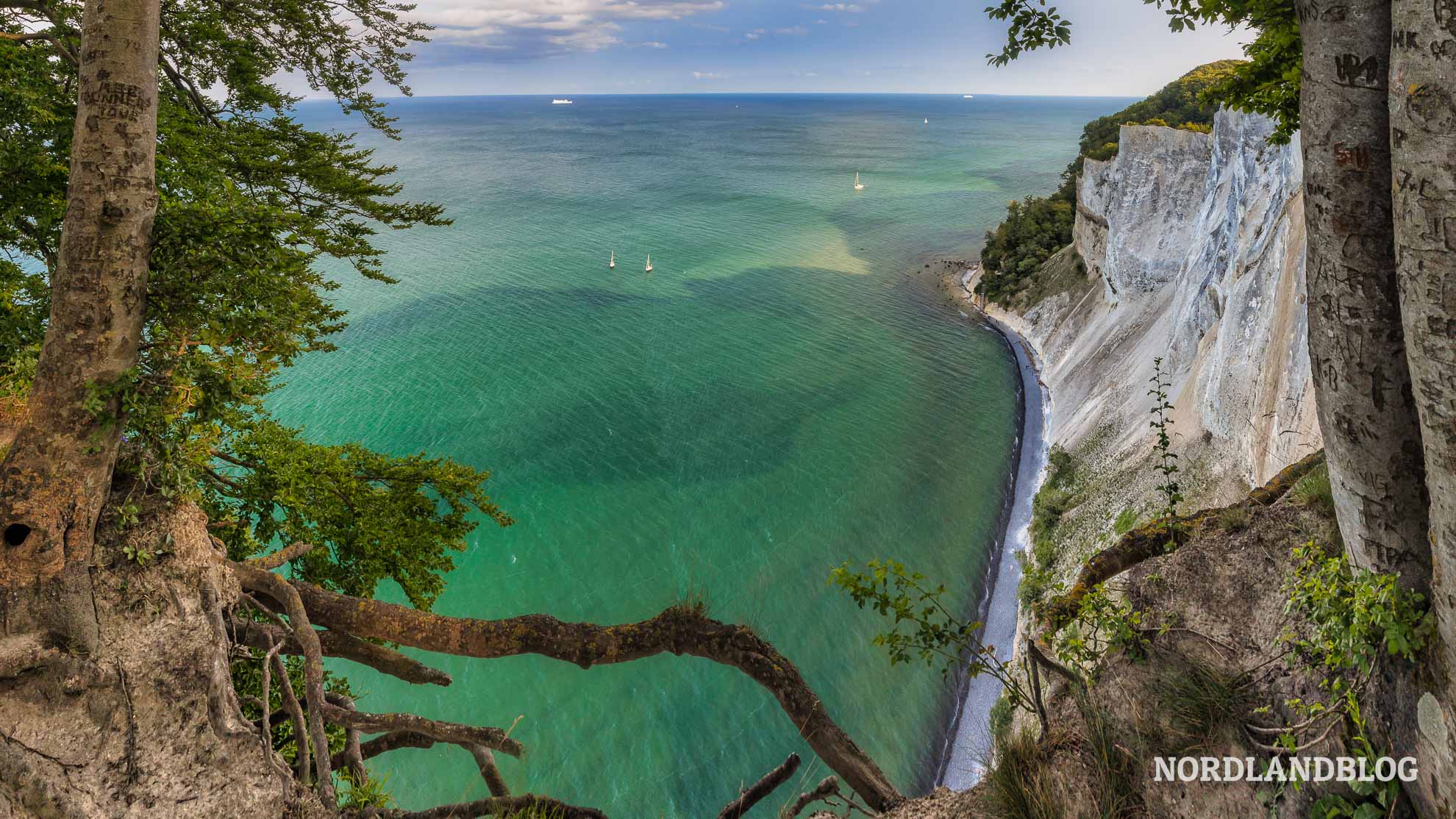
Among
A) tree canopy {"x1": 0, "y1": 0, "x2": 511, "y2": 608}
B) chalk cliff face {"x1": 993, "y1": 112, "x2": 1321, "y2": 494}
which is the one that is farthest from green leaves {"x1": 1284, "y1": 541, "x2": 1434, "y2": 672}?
chalk cliff face {"x1": 993, "y1": 112, "x2": 1321, "y2": 494}

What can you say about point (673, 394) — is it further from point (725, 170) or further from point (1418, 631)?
point (725, 170)

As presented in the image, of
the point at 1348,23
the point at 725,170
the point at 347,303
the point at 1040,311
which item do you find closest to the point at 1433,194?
the point at 1348,23

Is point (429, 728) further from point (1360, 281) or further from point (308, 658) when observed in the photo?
point (1360, 281)

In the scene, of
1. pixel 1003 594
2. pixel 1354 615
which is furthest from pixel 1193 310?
pixel 1354 615

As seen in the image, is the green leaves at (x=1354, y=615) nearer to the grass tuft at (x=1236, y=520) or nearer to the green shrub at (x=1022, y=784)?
the green shrub at (x=1022, y=784)

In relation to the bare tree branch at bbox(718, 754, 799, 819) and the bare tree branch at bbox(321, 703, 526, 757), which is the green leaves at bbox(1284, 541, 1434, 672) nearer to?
the bare tree branch at bbox(718, 754, 799, 819)

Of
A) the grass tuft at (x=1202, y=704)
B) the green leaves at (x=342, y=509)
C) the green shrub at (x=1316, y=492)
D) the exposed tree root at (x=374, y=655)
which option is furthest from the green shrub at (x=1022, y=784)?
the green leaves at (x=342, y=509)

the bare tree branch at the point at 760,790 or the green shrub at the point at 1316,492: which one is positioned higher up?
the green shrub at the point at 1316,492
